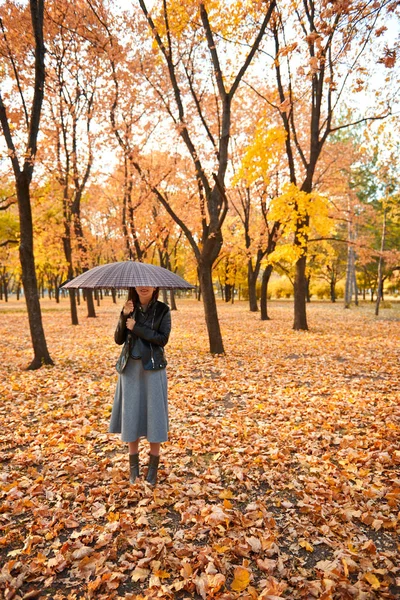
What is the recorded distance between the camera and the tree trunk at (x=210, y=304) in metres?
10.2

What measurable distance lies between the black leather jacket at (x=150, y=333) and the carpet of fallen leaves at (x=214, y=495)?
1.55 metres

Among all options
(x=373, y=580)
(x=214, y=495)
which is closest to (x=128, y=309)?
(x=214, y=495)

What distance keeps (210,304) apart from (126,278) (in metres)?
7.04

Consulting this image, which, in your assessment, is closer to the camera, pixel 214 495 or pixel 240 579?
pixel 240 579

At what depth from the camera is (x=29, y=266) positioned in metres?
8.83

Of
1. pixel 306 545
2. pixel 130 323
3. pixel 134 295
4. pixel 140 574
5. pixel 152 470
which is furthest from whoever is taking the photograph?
pixel 152 470

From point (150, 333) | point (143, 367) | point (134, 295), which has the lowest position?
point (143, 367)

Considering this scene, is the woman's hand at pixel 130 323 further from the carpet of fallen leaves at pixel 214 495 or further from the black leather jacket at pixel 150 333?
the carpet of fallen leaves at pixel 214 495

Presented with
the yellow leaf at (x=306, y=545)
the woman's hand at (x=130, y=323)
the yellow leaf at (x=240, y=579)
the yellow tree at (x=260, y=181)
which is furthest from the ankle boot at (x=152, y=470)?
the yellow tree at (x=260, y=181)

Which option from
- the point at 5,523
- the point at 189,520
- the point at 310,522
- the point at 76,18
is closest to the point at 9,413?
the point at 5,523

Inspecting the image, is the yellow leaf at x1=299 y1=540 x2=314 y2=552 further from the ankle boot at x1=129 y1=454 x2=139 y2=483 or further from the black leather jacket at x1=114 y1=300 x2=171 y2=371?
the black leather jacket at x1=114 y1=300 x2=171 y2=371

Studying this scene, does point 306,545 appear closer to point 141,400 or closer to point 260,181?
point 141,400

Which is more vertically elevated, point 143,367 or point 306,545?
point 143,367

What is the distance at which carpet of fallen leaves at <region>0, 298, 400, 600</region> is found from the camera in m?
2.71
